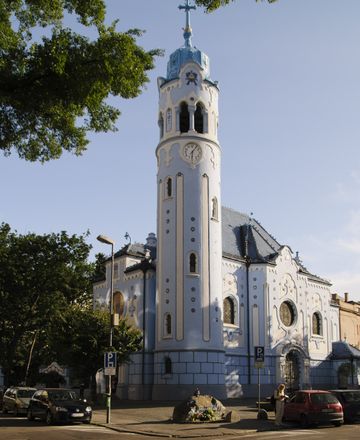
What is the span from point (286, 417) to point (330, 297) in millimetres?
33400

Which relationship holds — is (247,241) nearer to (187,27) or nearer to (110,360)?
(187,27)

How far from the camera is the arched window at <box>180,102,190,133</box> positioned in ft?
149

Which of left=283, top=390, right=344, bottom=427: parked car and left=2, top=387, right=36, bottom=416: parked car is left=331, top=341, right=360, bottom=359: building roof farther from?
left=2, top=387, right=36, bottom=416: parked car

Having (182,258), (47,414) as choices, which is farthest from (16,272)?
(47,414)

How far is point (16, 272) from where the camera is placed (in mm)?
43875

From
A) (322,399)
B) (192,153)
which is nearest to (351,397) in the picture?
(322,399)

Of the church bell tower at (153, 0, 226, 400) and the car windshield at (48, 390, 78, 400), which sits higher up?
the church bell tower at (153, 0, 226, 400)

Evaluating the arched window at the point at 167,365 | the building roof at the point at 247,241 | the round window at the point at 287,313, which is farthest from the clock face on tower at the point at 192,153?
the round window at the point at 287,313

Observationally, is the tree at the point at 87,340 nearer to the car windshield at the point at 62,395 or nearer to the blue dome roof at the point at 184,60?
the car windshield at the point at 62,395

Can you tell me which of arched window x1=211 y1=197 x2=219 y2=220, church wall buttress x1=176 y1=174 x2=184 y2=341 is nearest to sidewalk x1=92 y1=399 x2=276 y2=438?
church wall buttress x1=176 y1=174 x2=184 y2=341

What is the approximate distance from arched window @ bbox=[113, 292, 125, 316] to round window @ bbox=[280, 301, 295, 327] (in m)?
13.2

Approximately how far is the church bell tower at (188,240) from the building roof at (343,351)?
15.7 meters

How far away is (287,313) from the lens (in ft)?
164

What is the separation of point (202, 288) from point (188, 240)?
11.6 ft
